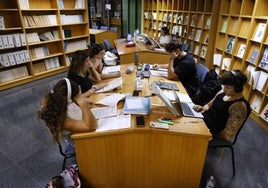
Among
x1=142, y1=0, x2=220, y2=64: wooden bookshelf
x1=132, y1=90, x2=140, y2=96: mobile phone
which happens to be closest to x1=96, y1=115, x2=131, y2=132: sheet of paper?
x1=132, y1=90, x2=140, y2=96: mobile phone

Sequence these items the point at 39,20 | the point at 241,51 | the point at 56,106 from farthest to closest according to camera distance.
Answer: the point at 39,20 < the point at 241,51 < the point at 56,106

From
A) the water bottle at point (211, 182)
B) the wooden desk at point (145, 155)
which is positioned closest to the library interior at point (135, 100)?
the wooden desk at point (145, 155)

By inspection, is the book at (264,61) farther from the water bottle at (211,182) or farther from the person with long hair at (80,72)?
the person with long hair at (80,72)

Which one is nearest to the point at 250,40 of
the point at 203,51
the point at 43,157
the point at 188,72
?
the point at 188,72

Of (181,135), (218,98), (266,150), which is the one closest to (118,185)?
(181,135)

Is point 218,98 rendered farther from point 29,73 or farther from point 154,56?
point 29,73

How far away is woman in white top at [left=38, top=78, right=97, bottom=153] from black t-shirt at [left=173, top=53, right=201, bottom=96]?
1616 mm

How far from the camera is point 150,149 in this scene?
1626 millimetres

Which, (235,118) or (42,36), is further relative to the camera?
(42,36)

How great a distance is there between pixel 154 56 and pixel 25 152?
2843 mm

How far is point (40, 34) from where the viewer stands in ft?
15.5

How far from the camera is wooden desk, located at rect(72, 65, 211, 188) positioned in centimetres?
155

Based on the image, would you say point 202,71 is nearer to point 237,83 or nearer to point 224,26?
point 237,83

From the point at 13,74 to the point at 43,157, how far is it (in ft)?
9.24
